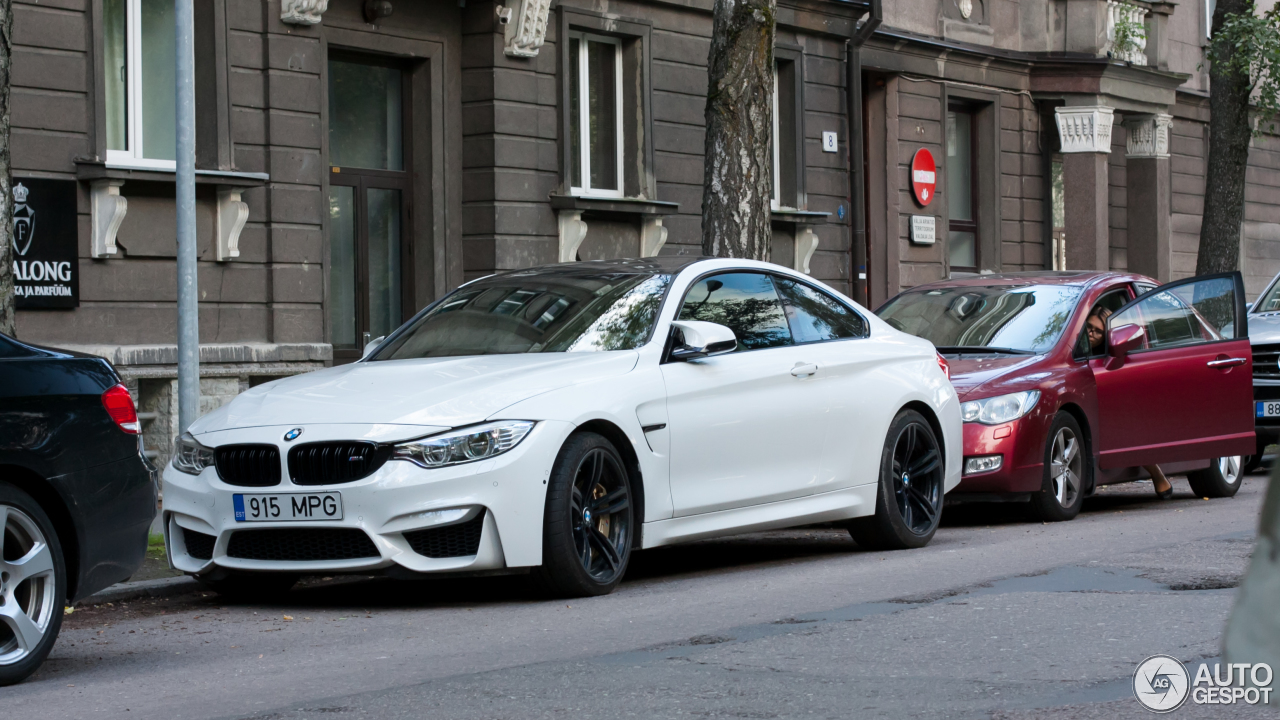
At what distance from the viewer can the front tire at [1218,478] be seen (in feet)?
40.1

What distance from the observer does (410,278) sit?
17.3 metres

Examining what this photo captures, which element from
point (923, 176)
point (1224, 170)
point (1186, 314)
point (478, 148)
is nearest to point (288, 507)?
point (1186, 314)

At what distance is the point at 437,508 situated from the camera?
6.59m

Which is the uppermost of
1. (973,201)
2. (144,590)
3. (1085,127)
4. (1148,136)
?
(1148,136)

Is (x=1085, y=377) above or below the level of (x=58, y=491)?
above

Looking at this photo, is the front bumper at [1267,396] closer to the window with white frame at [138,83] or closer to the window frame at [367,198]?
the window frame at [367,198]

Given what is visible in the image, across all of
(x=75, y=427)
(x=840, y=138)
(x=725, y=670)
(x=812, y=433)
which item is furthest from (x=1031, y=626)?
(x=840, y=138)

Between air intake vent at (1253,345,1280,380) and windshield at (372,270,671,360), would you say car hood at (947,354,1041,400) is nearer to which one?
windshield at (372,270,671,360)

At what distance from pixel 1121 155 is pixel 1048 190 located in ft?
8.19

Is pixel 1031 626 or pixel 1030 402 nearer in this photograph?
A: pixel 1031 626

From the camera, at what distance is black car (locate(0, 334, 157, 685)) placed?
215 inches

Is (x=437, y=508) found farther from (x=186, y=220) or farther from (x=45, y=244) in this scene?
(x=45, y=244)

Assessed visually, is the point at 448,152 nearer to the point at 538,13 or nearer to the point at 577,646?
the point at 538,13

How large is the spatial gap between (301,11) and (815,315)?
25.9 feet
